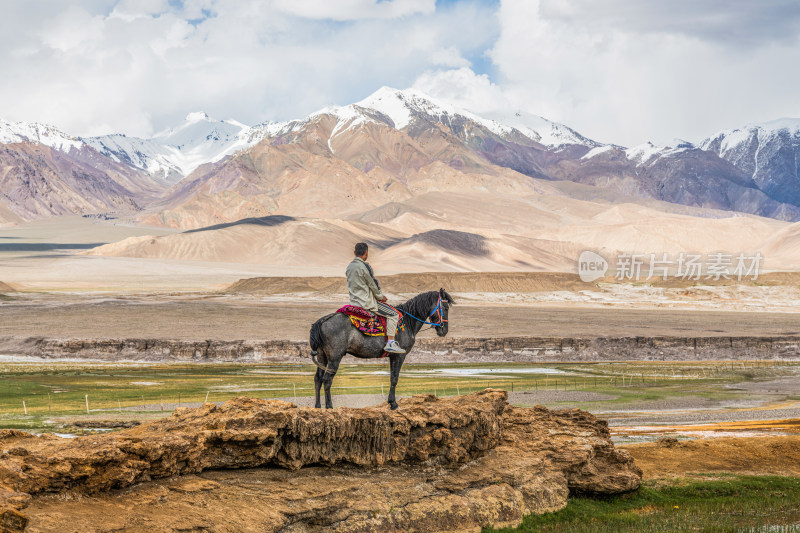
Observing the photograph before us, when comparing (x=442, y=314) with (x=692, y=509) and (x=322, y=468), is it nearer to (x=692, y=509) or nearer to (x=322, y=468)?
(x=322, y=468)

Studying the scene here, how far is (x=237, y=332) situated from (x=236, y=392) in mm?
34414

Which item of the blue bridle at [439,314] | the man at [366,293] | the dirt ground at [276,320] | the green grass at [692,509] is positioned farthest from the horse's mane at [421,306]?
the dirt ground at [276,320]

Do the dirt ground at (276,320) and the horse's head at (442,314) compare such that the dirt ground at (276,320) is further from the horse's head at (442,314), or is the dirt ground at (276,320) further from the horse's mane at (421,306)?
the horse's mane at (421,306)

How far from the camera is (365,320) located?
15.7 metres

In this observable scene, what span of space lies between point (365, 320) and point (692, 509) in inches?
290

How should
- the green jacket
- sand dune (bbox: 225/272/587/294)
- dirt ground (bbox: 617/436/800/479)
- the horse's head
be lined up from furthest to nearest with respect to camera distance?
sand dune (bbox: 225/272/587/294)
dirt ground (bbox: 617/436/800/479)
the horse's head
the green jacket

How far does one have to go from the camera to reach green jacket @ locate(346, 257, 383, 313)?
15.6 m

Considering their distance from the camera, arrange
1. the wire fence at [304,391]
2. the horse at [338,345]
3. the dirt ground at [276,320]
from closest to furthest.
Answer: the horse at [338,345]
the wire fence at [304,391]
the dirt ground at [276,320]

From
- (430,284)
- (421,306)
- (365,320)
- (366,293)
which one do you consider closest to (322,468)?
(365,320)

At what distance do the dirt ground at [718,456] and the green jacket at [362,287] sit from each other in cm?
763

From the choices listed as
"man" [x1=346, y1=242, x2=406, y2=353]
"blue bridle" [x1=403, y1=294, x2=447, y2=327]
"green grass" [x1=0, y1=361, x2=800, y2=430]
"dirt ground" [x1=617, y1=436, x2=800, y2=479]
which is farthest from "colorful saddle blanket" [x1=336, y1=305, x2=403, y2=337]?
"green grass" [x1=0, y1=361, x2=800, y2=430]

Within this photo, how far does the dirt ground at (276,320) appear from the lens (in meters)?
69.4

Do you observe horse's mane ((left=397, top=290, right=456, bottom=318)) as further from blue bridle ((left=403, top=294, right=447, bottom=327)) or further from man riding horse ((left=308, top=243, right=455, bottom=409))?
man riding horse ((left=308, top=243, right=455, bottom=409))

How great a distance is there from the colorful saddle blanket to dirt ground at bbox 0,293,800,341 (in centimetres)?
5079
